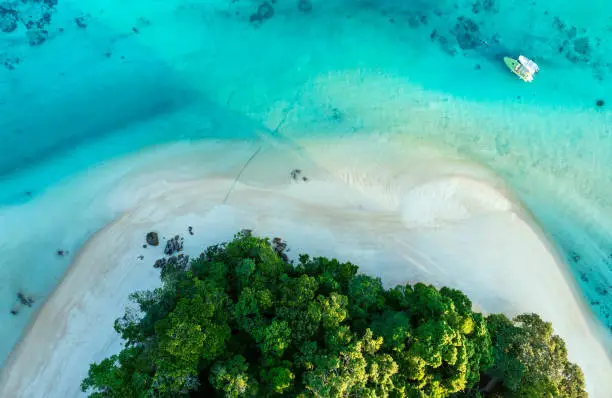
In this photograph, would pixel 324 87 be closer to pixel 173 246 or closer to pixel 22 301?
pixel 173 246

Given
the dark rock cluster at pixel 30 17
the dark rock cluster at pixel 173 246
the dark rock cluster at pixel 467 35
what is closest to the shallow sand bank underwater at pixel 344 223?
the dark rock cluster at pixel 173 246

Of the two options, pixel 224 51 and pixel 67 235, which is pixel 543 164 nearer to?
pixel 224 51

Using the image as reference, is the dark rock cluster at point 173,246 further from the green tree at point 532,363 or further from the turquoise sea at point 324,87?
the green tree at point 532,363

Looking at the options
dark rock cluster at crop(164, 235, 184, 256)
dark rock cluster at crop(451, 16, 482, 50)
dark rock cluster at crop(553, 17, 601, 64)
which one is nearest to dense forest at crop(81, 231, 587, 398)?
dark rock cluster at crop(164, 235, 184, 256)

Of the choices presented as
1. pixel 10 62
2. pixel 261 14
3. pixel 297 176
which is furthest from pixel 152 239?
pixel 261 14

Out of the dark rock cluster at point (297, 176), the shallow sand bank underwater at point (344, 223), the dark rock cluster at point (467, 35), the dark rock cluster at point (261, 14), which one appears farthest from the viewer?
the dark rock cluster at point (467, 35)

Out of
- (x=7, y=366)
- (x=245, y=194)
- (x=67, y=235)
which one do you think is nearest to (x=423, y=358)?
(x=245, y=194)
